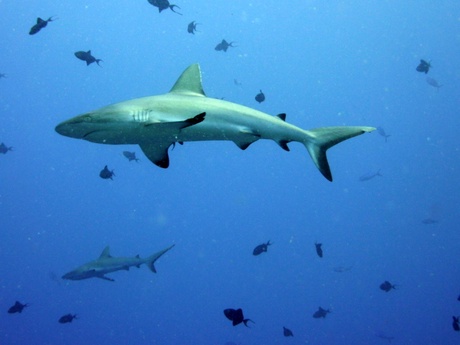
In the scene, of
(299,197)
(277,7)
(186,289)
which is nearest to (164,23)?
(277,7)

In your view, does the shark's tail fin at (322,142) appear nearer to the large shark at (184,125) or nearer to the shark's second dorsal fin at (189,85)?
the large shark at (184,125)

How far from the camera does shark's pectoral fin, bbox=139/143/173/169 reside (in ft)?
16.8

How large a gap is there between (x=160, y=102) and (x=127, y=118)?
0.54 m

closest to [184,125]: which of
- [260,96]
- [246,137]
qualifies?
[246,137]

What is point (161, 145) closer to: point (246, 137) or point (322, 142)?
point (246, 137)

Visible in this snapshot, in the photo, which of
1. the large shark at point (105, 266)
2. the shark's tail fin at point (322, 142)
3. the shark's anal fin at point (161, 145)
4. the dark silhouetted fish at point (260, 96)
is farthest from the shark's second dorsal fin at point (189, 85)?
the large shark at point (105, 266)

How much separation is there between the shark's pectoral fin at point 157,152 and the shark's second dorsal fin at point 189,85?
88 centimetres

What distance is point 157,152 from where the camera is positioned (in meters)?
5.23

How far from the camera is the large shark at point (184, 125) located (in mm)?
4383

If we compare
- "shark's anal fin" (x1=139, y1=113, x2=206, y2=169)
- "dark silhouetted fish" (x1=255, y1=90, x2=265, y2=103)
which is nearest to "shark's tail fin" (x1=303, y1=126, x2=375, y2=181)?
"shark's anal fin" (x1=139, y1=113, x2=206, y2=169)

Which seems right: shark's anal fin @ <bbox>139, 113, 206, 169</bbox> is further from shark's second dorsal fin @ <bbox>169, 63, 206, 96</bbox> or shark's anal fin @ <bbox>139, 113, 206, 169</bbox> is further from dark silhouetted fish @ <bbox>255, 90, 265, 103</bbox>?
dark silhouetted fish @ <bbox>255, 90, 265, 103</bbox>

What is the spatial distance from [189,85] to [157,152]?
1140mm

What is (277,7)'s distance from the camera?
4582 inches

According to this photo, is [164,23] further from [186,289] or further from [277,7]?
[186,289]
